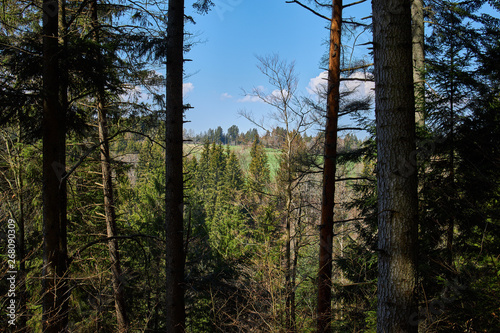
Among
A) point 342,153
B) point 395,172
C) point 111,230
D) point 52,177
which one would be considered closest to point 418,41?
point 342,153

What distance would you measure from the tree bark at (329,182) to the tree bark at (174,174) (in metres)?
2.90

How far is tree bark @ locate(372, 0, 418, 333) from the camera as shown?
8.10ft

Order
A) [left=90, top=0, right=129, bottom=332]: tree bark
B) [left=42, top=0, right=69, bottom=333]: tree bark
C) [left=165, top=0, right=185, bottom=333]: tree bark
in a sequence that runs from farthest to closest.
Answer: [left=90, top=0, right=129, bottom=332]: tree bark → [left=165, top=0, right=185, bottom=333]: tree bark → [left=42, top=0, right=69, bottom=333]: tree bark

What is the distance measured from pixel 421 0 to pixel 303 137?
19.8ft

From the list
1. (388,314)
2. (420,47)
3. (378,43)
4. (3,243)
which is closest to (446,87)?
(420,47)

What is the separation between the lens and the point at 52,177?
148 inches

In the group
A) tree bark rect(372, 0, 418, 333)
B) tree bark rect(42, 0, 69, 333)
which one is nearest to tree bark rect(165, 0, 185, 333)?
tree bark rect(42, 0, 69, 333)

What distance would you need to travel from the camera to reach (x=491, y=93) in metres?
4.79

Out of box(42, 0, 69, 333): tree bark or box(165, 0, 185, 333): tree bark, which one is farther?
box(165, 0, 185, 333): tree bark

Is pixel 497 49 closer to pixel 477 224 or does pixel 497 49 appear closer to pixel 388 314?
pixel 477 224

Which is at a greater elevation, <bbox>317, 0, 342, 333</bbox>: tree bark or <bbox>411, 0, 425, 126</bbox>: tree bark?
<bbox>411, 0, 425, 126</bbox>: tree bark

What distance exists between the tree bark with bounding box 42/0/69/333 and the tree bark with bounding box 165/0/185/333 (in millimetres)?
1377

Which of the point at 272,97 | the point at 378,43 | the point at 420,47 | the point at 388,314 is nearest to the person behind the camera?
the point at 388,314

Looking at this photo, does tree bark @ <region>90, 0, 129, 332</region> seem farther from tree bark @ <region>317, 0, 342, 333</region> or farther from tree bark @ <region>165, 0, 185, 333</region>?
tree bark @ <region>317, 0, 342, 333</region>
